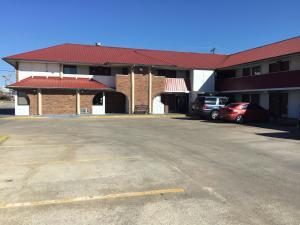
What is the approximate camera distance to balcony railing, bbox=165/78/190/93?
31.8 metres

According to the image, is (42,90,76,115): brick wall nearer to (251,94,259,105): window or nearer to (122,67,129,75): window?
(122,67,129,75): window

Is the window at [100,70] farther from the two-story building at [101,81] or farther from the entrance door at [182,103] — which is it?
the entrance door at [182,103]

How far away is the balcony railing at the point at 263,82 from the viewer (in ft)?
76.2

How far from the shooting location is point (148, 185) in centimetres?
613

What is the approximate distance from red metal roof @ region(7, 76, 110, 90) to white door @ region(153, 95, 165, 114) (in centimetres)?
544

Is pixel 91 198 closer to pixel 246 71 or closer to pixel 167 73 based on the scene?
pixel 246 71

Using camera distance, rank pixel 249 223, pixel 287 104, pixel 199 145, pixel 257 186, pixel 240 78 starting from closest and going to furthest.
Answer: pixel 249 223 → pixel 257 186 → pixel 199 145 → pixel 287 104 → pixel 240 78

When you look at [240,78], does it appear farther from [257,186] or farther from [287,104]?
[257,186]

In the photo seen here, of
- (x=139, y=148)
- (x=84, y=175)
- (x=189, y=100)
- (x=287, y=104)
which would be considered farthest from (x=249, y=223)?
(x=189, y=100)

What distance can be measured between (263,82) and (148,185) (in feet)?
73.9

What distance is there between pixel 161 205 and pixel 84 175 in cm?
248

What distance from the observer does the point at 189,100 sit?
108 ft

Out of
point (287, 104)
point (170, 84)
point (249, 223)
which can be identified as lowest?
point (249, 223)

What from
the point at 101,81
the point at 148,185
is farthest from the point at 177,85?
the point at 148,185
